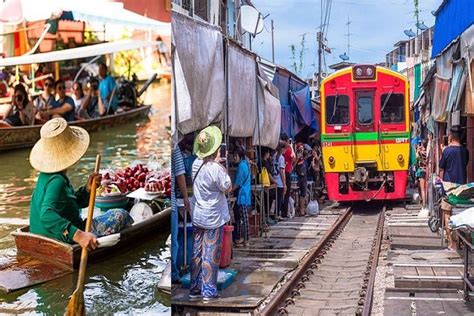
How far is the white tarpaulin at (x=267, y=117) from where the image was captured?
2.87 m

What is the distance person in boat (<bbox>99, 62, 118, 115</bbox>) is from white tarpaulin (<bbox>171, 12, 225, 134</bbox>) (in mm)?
11025

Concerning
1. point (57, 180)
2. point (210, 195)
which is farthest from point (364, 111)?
point (57, 180)

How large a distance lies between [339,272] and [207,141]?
0.83 meters

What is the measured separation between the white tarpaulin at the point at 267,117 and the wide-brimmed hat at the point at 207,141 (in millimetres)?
213

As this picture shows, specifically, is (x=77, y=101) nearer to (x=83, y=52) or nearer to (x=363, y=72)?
(x=83, y=52)

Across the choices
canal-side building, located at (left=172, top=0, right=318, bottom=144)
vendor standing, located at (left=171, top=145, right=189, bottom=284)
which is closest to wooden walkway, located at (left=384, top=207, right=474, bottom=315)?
canal-side building, located at (left=172, top=0, right=318, bottom=144)

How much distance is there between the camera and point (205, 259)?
280 centimetres

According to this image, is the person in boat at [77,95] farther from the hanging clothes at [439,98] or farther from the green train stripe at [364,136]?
the hanging clothes at [439,98]

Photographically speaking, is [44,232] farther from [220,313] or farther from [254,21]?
[254,21]

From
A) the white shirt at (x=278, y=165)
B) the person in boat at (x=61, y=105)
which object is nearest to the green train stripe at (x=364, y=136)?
the white shirt at (x=278, y=165)

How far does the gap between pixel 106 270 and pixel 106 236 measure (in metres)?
0.62

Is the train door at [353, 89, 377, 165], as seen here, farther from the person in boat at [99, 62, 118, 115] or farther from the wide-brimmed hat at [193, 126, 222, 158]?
the person in boat at [99, 62, 118, 115]

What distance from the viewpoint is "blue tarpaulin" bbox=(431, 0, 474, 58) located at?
8.58 ft

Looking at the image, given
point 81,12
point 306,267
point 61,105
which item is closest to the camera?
point 306,267
